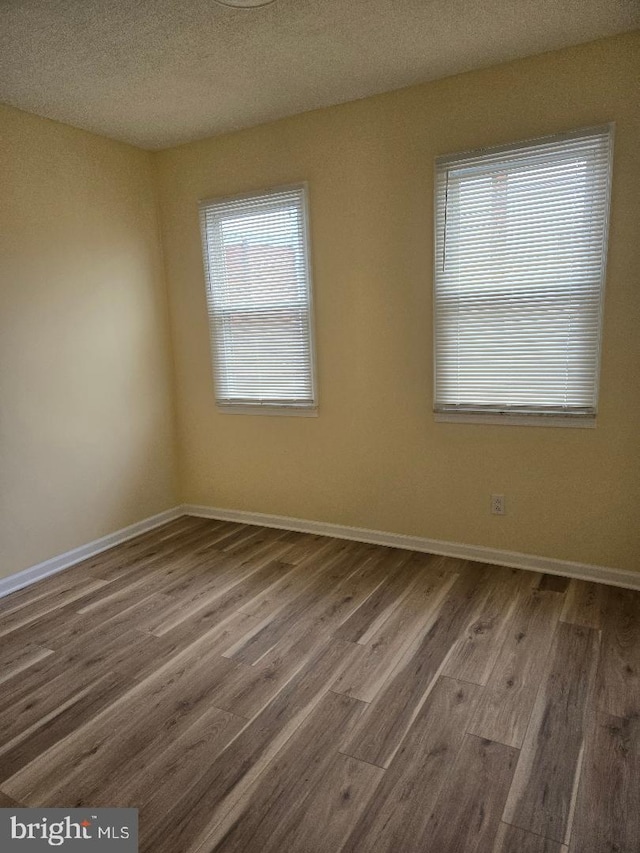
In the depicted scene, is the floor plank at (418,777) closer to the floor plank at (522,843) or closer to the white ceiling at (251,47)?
the floor plank at (522,843)

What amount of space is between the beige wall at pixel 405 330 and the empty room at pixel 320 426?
2cm

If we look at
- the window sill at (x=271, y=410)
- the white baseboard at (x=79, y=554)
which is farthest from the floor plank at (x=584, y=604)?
the white baseboard at (x=79, y=554)

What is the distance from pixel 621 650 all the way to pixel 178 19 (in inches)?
134

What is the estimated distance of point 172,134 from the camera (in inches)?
147

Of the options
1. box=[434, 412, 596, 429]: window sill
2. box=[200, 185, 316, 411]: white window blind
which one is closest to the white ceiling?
box=[200, 185, 316, 411]: white window blind

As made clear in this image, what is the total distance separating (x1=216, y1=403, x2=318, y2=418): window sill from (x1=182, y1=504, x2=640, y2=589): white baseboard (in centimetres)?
79

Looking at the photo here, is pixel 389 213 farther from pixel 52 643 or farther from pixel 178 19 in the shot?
pixel 52 643

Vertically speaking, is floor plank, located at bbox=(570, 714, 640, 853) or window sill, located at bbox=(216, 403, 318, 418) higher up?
window sill, located at bbox=(216, 403, 318, 418)

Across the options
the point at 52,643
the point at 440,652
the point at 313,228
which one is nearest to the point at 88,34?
the point at 313,228

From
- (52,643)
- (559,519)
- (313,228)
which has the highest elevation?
(313,228)

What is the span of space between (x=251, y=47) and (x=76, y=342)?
6.77ft

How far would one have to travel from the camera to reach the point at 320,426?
3805mm

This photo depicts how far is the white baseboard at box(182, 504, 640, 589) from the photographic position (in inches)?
119

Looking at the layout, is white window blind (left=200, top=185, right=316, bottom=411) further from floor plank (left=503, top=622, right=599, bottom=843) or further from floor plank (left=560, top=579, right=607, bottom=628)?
floor plank (left=503, top=622, right=599, bottom=843)
